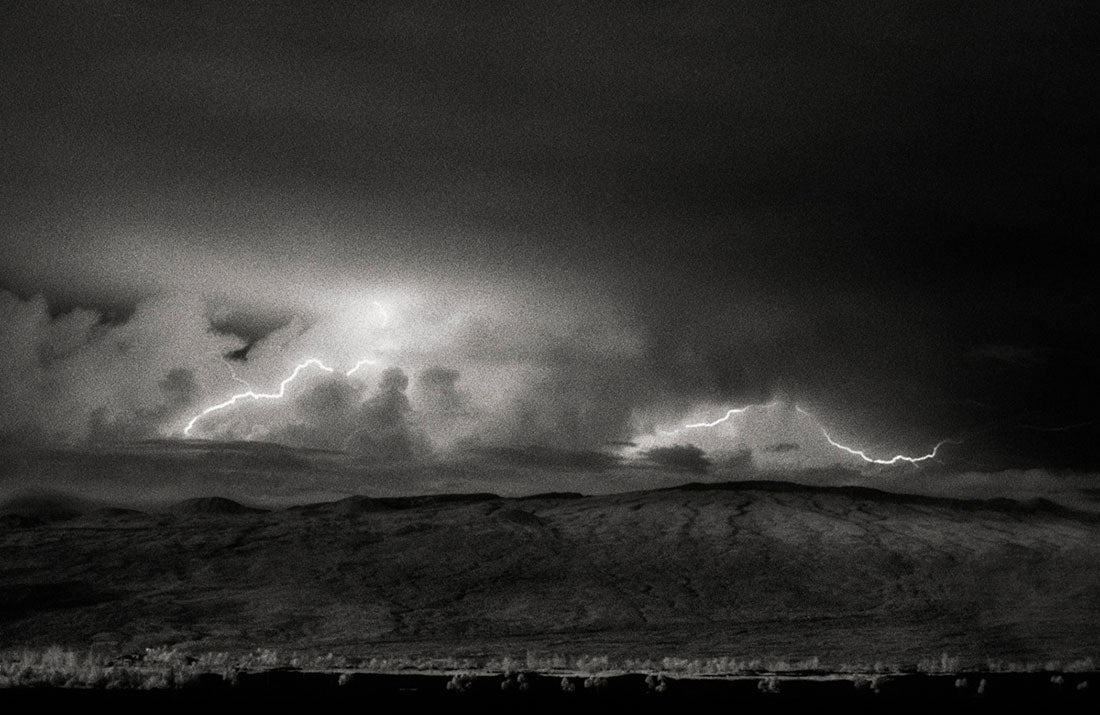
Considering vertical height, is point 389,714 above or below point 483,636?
above

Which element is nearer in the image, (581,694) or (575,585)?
(581,694)

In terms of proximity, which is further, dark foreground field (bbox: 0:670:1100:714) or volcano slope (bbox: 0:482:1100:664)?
volcano slope (bbox: 0:482:1100:664)

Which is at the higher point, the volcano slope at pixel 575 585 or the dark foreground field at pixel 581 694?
the dark foreground field at pixel 581 694

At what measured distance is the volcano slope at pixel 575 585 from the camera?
74750 mm

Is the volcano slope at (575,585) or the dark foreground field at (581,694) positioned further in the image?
the volcano slope at (575,585)

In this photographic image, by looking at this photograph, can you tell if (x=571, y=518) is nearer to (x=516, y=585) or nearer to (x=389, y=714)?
(x=516, y=585)

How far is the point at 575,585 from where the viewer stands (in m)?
105

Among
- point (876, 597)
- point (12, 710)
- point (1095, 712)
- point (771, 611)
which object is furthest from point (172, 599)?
point (1095, 712)

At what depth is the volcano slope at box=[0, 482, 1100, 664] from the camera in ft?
245

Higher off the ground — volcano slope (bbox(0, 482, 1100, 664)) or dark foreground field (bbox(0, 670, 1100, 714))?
dark foreground field (bbox(0, 670, 1100, 714))

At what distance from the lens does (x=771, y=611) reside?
3718 inches

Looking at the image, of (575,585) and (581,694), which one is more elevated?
(581,694)

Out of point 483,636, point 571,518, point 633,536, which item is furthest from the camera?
point 571,518

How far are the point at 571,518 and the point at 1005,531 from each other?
6492 centimetres
